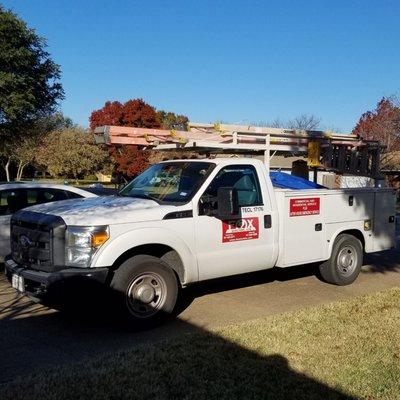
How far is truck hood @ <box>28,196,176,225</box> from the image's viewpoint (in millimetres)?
6035

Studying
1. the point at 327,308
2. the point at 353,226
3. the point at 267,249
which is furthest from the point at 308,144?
the point at 327,308

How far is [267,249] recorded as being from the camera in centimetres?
745

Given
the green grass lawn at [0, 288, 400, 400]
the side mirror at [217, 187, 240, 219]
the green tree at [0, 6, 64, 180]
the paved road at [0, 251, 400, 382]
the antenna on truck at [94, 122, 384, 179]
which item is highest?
the green tree at [0, 6, 64, 180]

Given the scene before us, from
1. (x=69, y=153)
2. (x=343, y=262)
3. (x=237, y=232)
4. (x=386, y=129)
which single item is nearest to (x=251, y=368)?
(x=237, y=232)

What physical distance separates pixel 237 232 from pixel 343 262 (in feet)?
8.15

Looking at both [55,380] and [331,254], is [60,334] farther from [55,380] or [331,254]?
[331,254]

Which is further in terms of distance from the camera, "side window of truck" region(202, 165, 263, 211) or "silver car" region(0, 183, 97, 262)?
"silver car" region(0, 183, 97, 262)

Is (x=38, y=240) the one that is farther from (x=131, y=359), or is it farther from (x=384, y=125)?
(x=384, y=125)

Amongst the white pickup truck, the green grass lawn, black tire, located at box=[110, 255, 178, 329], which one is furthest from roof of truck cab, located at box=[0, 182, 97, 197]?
the green grass lawn

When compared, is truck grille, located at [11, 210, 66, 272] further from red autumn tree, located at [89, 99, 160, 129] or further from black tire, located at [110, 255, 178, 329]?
red autumn tree, located at [89, 99, 160, 129]

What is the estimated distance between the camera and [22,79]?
17.8m

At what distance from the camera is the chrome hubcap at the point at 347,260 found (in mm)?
8688

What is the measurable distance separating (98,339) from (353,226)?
457cm

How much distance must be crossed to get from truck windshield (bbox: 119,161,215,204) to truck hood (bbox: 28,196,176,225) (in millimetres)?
279
